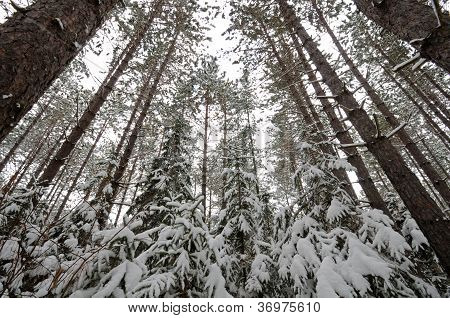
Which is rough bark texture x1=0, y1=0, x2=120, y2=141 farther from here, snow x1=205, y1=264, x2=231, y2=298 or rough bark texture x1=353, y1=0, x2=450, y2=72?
rough bark texture x1=353, y1=0, x2=450, y2=72

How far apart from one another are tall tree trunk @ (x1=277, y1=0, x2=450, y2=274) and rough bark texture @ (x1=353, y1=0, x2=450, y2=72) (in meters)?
1.28

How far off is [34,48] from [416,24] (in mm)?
4046

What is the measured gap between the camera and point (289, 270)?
3607mm

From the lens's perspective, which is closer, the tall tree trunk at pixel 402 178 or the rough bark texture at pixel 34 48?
the rough bark texture at pixel 34 48

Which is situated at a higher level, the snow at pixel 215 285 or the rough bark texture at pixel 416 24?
the rough bark texture at pixel 416 24

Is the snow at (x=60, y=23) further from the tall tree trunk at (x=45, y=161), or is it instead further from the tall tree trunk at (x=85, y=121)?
the tall tree trunk at (x=85, y=121)

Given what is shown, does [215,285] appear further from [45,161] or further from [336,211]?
[45,161]

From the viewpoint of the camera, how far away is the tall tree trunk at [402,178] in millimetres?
→ 3346

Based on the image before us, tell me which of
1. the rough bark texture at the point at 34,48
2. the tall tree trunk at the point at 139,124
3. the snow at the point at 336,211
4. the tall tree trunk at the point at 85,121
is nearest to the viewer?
the rough bark texture at the point at 34,48

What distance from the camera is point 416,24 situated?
284 cm

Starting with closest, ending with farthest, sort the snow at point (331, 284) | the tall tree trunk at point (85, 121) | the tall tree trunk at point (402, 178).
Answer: the snow at point (331, 284) < the tall tree trunk at point (402, 178) < the tall tree trunk at point (85, 121)

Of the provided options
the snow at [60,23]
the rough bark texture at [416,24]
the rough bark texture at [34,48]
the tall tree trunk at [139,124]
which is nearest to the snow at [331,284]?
the rough bark texture at [416,24]

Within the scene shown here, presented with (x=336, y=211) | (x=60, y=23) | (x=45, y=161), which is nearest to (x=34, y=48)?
(x=60, y=23)

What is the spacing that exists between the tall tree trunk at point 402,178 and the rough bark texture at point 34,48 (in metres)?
4.23
